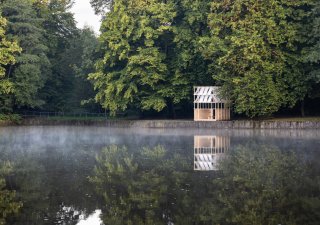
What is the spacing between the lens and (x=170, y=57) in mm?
51250

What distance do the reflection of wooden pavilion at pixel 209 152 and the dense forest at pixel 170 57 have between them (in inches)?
578

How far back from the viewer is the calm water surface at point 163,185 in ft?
38.3

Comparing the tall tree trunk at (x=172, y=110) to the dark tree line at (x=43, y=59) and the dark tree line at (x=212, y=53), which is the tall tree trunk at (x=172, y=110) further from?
the dark tree line at (x=43, y=59)

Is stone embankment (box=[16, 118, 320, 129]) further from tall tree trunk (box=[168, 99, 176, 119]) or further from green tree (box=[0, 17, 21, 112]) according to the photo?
tall tree trunk (box=[168, 99, 176, 119])

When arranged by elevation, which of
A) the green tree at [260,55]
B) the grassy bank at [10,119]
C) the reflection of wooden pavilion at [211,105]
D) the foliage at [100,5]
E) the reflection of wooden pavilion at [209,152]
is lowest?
the reflection of wooden pavilion at [209,152]

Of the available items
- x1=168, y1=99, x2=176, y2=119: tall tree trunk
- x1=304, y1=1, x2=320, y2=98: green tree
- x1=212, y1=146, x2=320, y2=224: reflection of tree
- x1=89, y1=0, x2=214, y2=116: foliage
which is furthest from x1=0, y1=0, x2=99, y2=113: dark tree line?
x1=212, y1=146, x2=320, y2=224: reflection of tree

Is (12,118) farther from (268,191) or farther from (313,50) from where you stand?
(268,191)

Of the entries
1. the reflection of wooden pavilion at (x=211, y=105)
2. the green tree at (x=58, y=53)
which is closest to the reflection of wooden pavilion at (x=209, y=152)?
the reflection of wooden pavilion at (x=211, y=105)

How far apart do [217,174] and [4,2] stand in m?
44.2

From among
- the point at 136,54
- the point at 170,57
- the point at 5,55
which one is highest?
the point at 5,55

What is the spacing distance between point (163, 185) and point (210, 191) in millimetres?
1726

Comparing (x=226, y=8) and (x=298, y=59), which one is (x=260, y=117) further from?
(x=226, y=8)

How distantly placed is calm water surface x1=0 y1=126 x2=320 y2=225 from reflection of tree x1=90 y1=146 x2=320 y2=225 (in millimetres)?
22

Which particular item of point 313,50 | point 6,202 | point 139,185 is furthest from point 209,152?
point 313,50
